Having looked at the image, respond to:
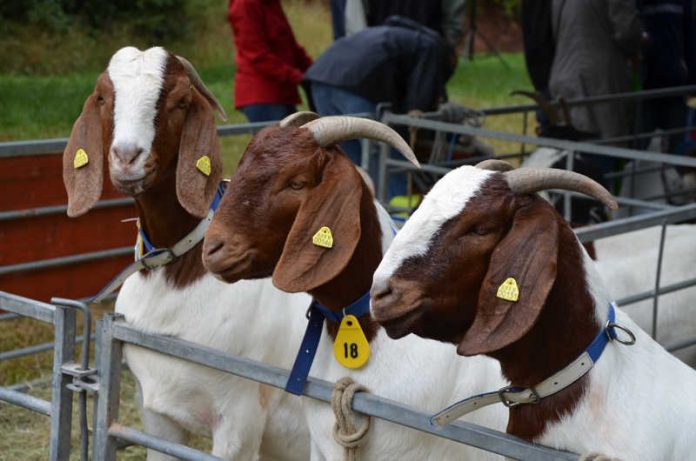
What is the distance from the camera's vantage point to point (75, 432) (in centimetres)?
596

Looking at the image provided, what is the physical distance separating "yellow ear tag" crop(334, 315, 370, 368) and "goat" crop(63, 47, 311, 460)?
24.1 inches

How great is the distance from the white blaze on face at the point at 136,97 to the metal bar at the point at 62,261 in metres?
2.19

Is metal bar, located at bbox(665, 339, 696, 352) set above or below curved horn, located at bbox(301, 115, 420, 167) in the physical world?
below

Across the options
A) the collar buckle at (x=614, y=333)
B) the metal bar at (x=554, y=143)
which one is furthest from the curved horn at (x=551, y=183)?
the metal bar at (x=554, y=143)

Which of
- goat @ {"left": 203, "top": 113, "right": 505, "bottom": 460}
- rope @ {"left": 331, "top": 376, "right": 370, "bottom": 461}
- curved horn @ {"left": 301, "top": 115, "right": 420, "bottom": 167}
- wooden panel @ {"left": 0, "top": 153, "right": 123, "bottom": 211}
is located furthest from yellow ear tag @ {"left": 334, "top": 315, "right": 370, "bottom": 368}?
wooden panel @ {"left": 0, "top": 153, "right": 123, "bottom": 211}

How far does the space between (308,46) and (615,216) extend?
15524 mm

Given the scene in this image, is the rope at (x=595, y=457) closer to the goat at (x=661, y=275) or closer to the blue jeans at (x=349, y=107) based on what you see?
the goat at (x=661, y=275)

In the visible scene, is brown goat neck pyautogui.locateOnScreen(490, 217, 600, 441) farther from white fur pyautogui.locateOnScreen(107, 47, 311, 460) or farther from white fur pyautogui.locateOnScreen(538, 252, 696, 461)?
white fur pyautogui.locateOnScreen(107, 47, 311, 460)

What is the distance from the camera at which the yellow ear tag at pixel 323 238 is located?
10.8ft

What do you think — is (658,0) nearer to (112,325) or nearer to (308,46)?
(112,325)

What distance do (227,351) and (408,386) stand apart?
2.65ft

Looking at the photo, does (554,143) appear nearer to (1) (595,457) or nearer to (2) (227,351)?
(2) (227,351)

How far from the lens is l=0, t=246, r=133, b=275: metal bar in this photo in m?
6.02

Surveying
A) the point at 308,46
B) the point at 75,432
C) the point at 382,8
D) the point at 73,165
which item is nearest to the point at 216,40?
the point at 308,46
